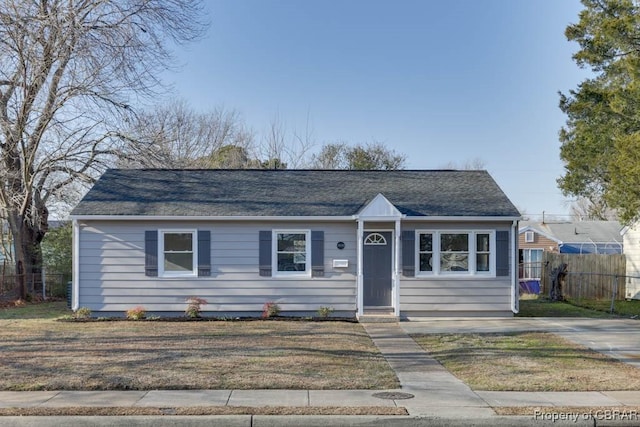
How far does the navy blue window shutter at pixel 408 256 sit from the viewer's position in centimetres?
1611

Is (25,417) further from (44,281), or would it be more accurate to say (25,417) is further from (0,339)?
(44,281)

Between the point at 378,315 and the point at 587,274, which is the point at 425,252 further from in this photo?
the point at 587,274

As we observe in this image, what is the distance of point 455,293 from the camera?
16203 mm

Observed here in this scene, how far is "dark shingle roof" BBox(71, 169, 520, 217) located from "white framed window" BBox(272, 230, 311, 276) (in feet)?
1.98

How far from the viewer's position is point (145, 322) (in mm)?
15055

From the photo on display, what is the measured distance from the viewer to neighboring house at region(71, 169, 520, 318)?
16.0 m

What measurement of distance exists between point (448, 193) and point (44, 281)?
14914mm

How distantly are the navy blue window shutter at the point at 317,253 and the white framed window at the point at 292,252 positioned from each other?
0.36 ft

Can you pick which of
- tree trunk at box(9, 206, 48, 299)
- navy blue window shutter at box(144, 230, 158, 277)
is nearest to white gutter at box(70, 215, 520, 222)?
navy blue window shutter at box(144, 230, 158, 277)

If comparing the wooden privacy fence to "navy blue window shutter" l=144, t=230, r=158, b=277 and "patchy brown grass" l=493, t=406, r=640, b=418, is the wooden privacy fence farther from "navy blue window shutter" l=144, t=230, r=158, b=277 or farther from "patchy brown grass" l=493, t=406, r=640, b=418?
"patchy brown grass" l=493, t=406, r=640, b=418

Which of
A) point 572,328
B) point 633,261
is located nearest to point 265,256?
point 572,328

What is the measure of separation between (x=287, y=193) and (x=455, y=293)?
5.36 m

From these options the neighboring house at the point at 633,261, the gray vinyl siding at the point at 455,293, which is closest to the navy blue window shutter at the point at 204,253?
the gray vinyl siding at the point at 455,293

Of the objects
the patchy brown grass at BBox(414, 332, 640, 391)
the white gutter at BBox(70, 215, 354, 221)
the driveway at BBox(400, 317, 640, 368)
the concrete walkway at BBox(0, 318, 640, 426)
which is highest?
the white gutter at BBox(70, 215, 354, 221)
